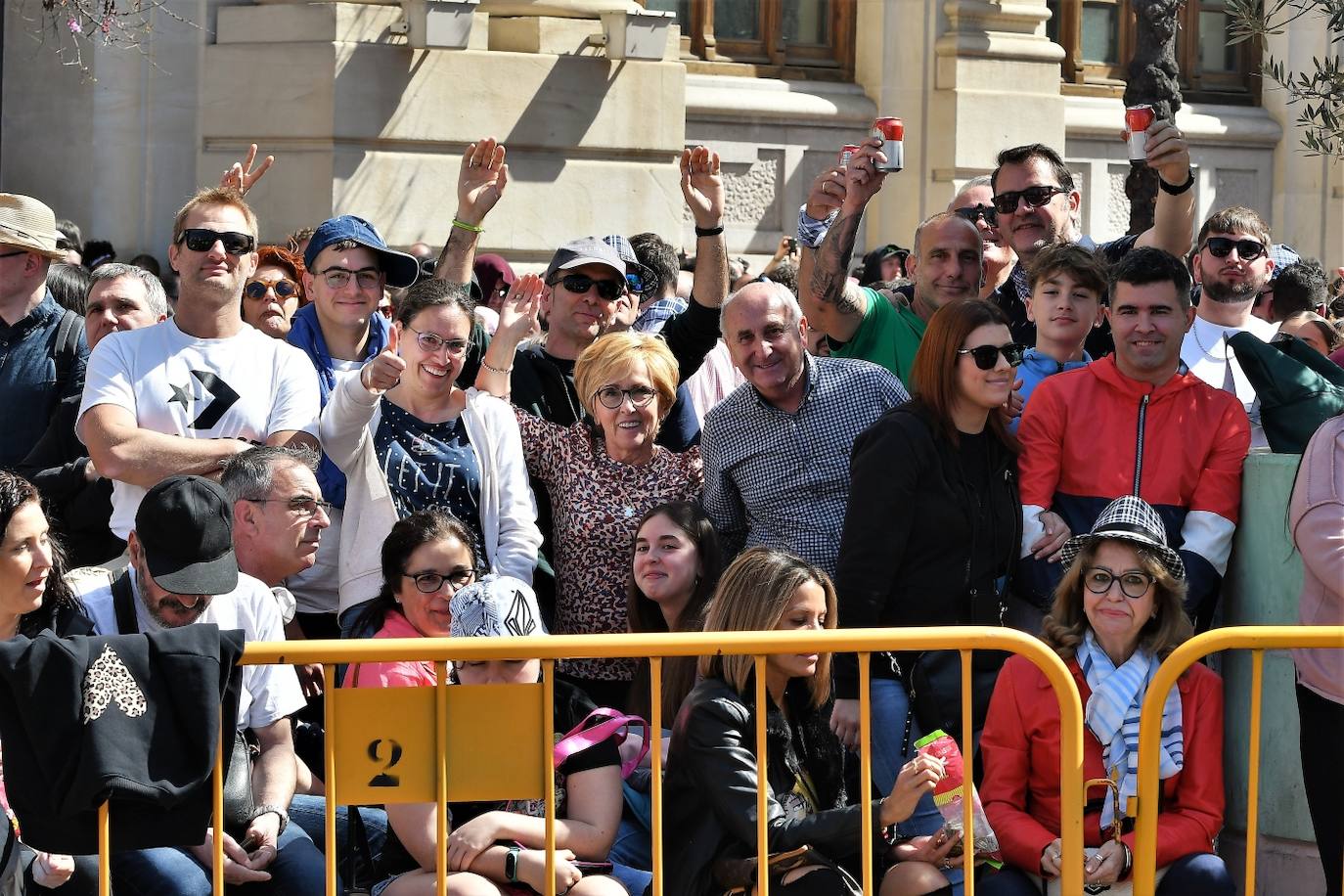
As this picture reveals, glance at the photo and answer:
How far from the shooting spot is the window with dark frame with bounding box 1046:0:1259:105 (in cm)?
1492

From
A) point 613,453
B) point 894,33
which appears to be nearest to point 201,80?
point 894,33

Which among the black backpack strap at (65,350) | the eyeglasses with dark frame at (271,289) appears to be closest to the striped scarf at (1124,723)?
the black backpack strap at (65,350)

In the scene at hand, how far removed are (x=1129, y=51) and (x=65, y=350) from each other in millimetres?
10670

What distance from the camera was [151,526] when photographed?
482 cm

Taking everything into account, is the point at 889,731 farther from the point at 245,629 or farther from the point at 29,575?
the point at 29,575

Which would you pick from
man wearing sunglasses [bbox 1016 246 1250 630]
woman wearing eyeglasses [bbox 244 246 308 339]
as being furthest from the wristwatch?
woman wearing eyeglasses [bbox 244 246 308 339]

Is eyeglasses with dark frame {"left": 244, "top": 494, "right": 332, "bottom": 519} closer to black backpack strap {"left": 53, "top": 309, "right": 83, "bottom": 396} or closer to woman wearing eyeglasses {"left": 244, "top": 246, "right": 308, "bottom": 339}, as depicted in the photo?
black backpack strap {"left": 53, "top": 309, "right": 83, "bottom": 396}

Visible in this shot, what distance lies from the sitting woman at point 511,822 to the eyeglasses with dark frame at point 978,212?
2.79 metres

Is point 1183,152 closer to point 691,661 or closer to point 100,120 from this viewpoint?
point 691,661

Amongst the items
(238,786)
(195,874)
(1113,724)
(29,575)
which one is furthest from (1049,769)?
(29,575)

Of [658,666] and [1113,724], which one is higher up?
[658,666]

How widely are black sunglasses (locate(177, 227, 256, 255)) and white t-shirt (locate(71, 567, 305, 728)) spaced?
125cm

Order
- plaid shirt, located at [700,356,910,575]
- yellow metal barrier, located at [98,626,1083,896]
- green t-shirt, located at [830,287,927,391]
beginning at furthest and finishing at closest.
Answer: green t-shirt, located at [830,287,927,391] → plaid shirt, located at [700,356,910,575] → yellow metal barrier, located at [98,626,1083,896]

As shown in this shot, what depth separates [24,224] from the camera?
657 centimetres
